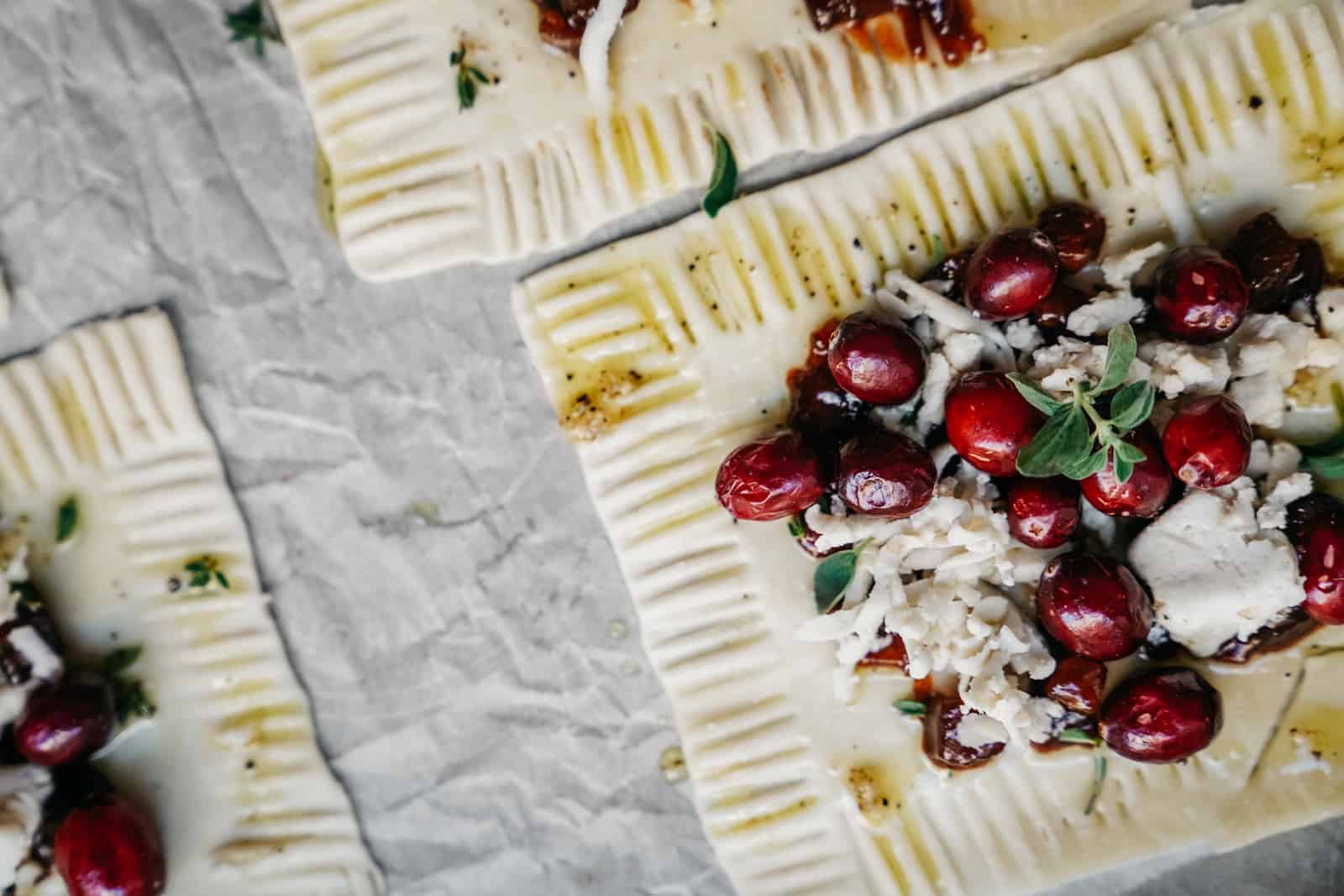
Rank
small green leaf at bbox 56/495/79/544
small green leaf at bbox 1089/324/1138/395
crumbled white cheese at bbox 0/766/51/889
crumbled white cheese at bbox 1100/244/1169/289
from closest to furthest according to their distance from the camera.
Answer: small green leaf at bbox 1089/324/1138/395
crumbled white cheese at bbox 1100/244/1169/289
crumbled white cheese at bbox 0/766/51/889
small green leaf at bbox 56/495/79/544

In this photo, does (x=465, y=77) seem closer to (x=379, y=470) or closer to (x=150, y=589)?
(x=379, y=470)

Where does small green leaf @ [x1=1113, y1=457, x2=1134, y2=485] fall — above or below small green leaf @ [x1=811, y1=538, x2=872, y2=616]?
above

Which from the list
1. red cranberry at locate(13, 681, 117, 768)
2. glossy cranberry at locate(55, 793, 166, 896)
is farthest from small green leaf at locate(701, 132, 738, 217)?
glossy cranberry at locate(55, 793, 166, 896)

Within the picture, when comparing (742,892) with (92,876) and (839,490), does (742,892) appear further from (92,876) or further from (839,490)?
(92,876)

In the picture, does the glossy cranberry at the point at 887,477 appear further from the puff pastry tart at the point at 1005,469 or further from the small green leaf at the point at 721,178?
the small green leaf at the point at 721,178

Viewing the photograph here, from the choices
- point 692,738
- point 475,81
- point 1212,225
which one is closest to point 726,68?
point 475,81

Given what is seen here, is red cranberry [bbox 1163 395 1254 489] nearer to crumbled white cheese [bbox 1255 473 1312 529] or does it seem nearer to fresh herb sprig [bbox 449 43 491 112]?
crumbled white cheese [bbox 1255 473 1312 529]

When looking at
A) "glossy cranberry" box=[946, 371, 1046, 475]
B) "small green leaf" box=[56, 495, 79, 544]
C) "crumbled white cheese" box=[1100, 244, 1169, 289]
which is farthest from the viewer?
"small green leaf" box=[56, 495, 79, 544]
